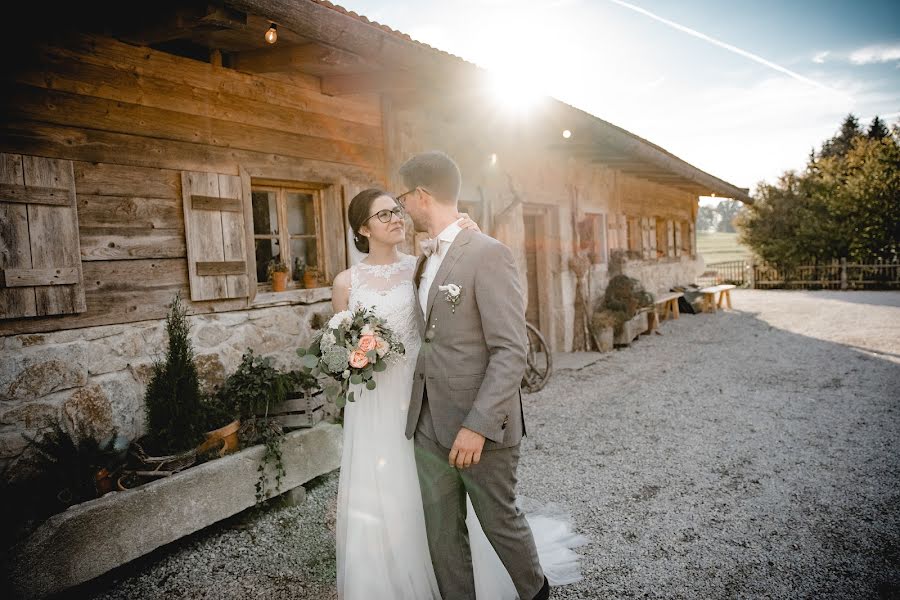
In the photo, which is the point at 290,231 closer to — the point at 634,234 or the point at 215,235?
the point at 215,235

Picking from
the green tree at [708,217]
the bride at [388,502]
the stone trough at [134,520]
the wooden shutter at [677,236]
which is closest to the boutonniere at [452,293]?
the bride at [388,502]

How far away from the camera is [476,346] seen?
2.03 metres

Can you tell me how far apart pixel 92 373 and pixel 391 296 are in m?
2.26

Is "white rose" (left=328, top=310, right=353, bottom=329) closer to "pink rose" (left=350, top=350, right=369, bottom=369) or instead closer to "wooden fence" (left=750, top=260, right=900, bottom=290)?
"pink rose" (left=350, top=350, right=369, bottom=369)

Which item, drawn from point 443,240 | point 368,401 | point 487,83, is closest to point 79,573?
point 368,401

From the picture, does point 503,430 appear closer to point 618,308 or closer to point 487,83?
point 487,83

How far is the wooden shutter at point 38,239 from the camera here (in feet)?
9.97

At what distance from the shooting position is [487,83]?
462cm

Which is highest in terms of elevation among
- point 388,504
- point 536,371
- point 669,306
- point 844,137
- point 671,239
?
point 844,137

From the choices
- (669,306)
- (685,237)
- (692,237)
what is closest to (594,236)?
(669,306)

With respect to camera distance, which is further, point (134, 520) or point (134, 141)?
point (134, 141)

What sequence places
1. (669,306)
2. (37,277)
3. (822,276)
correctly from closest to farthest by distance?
(37,277), (669,306), (822,276)

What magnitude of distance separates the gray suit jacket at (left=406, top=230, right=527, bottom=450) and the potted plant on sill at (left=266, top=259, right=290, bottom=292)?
2.69 metres

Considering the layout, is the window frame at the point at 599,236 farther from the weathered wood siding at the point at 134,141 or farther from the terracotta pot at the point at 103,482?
the terracotta pot at the point at 103,482
